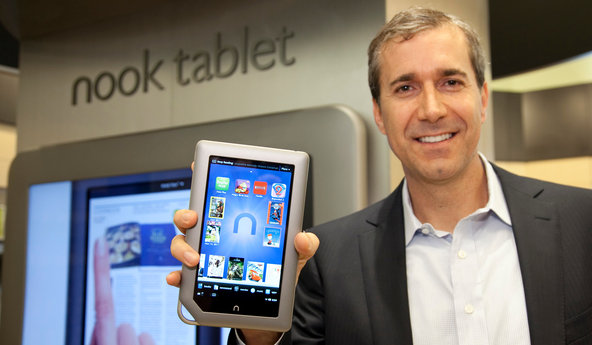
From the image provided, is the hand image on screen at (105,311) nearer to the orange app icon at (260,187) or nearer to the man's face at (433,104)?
the orange app icon at (260,187)

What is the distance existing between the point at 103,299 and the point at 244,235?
1018 millimetres

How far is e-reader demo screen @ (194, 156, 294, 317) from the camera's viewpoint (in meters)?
1.24

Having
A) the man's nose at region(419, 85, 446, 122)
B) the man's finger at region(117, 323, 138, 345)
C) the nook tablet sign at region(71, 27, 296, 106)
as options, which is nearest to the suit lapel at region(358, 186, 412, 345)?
the man's nose at region(419, 85, 446, 122)

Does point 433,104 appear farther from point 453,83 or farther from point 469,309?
point 469,309

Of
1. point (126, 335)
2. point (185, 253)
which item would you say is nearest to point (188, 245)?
point (185, 253)

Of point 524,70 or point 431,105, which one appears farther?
point 524,70

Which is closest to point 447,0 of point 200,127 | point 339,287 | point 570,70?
point 200,127

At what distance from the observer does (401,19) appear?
152cm

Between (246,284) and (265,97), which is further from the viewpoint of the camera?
(265,97)

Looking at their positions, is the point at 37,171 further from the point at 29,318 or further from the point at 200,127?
the point at 200,127

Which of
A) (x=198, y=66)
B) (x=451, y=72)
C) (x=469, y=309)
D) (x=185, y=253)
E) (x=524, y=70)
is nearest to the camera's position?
(x=185, y=253)

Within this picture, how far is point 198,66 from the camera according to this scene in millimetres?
2203

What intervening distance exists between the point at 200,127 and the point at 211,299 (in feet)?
2.77

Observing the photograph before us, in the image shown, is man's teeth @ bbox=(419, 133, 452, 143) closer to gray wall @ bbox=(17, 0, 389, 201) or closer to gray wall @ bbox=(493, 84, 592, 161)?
gray wall @ bbox=(17, 0, 389, 201)
